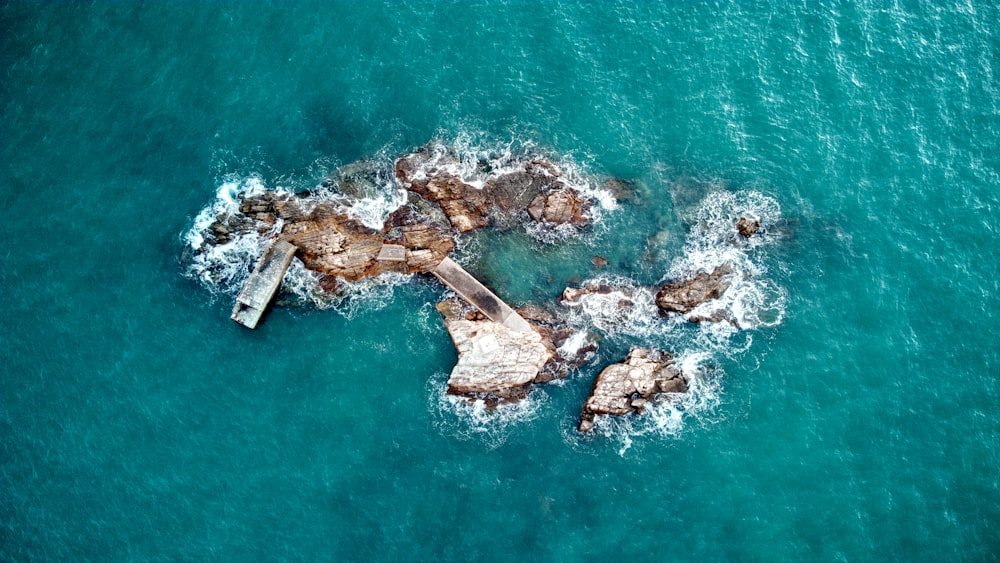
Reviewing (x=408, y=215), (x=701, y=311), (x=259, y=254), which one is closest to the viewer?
(x=701, y=311)

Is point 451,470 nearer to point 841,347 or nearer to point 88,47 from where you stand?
point 841,347

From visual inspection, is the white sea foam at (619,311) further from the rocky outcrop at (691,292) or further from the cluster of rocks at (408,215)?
the cluster of rocks at (408,215)

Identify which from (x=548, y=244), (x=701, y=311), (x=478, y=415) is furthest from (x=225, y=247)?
(x=701, y=311)

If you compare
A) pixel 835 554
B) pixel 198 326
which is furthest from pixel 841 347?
pixel 198 326

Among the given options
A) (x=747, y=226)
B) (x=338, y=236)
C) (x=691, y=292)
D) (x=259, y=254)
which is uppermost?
(x=747, y=226)

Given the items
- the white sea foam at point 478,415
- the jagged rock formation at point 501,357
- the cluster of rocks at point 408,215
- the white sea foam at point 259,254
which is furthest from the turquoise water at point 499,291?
the cluster of rocks at point 408,215

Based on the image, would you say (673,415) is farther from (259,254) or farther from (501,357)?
(259,254)
